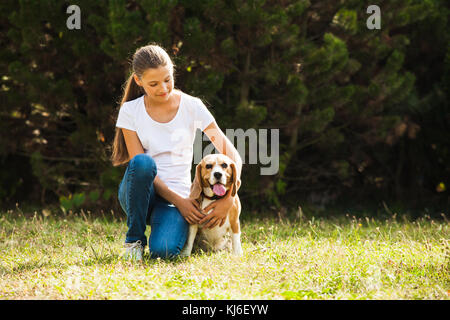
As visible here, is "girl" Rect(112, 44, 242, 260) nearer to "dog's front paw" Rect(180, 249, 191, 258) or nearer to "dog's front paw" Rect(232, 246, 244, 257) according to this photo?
"dog's front paw" Rect(180, 249, 191, 258)

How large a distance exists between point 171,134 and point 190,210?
1.95 feet

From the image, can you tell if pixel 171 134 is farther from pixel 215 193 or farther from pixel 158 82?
pixel 215 193

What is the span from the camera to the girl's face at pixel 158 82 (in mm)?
3498

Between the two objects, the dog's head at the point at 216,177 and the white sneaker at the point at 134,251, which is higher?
the dog's head at the point at 216,177

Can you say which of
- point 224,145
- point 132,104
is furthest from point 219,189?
point 132,104

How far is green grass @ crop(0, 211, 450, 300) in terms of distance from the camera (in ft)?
8.54

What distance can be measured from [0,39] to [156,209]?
4.03 meters

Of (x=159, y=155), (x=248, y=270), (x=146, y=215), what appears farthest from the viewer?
(x=159, y=155)

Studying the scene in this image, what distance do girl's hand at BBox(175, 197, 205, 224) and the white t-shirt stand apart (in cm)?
14

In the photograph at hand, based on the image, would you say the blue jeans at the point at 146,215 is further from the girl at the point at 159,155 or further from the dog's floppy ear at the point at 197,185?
the dog's floppy ear at the point at 197,185

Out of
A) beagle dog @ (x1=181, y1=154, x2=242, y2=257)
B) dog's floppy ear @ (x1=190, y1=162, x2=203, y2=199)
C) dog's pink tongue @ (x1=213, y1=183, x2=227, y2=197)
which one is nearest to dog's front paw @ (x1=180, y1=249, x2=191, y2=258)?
beagle dog @ (x1=181, y1=154, x2=242, y2=257)

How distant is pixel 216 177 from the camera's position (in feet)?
11.3

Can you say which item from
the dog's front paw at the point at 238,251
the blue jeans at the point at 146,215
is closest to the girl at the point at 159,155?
the blue jeans at the point at 146,215

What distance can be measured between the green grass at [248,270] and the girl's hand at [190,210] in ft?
0.88
